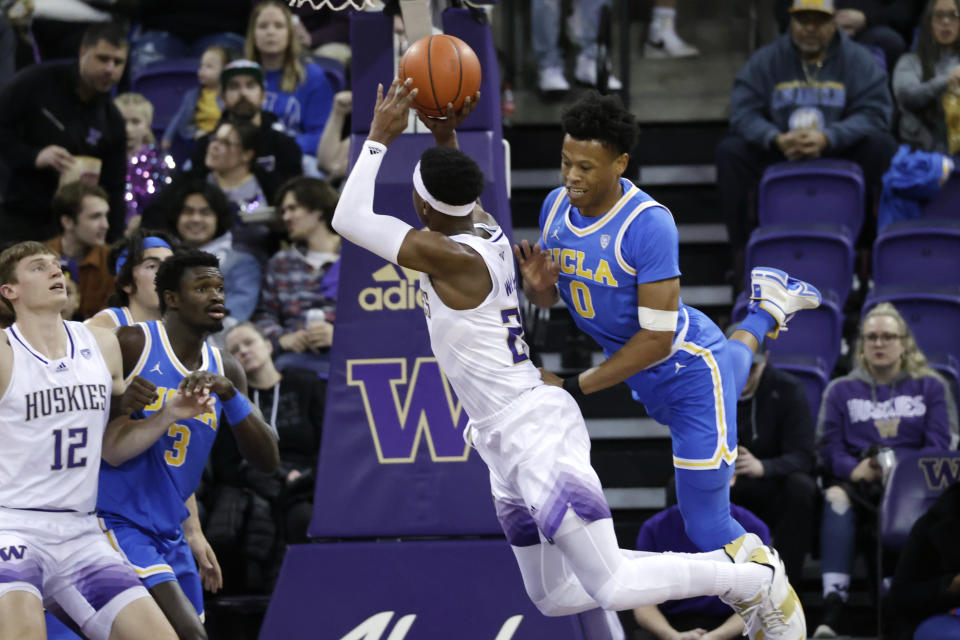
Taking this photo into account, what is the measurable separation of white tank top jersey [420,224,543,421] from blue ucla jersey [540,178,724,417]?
0.29m

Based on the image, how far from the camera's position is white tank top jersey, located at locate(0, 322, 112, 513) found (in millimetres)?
5473

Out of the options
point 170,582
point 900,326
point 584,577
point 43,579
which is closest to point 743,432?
point 900,326

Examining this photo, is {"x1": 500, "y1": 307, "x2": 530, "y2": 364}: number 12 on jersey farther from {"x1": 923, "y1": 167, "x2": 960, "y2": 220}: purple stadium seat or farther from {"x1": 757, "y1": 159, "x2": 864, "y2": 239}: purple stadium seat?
{"x1": 923, "y1": 167, "x2": 960, "y2": 220}: purple stadium seat

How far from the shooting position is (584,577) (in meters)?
5.22

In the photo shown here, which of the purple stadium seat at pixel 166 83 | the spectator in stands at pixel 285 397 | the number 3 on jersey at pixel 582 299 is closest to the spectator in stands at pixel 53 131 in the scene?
the purple stadium seat at pixel 166 83

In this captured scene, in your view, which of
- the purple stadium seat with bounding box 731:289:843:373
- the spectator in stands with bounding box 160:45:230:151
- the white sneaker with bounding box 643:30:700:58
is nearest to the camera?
the purple stadium seat with bounding box 731:289:843:373

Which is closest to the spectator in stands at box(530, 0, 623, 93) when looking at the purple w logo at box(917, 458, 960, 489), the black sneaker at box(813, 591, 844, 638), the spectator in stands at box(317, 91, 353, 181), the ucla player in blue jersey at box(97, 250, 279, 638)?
the spectator in stands at box(317, 91, 353, 181)

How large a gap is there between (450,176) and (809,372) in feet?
12.8

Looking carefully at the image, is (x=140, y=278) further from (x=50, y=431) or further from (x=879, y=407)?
(x=879, y=407)

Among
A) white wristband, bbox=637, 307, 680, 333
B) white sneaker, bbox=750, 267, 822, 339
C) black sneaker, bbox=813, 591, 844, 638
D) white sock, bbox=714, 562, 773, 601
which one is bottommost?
black sneaker, bbox=813, 591, 844, 638

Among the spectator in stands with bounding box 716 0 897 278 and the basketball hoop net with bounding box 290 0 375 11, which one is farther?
the spectator in stands with bounding box 716 0 897 278

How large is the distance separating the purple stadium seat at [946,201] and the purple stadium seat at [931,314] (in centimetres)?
81

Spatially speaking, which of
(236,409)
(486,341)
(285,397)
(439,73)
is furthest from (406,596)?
(439,73)

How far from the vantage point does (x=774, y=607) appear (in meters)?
5.48
